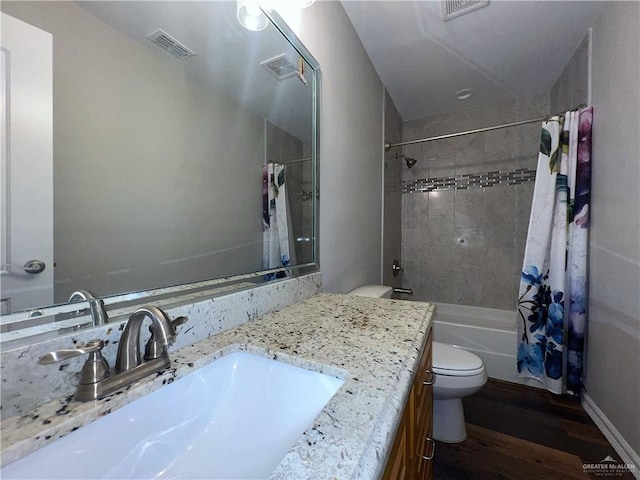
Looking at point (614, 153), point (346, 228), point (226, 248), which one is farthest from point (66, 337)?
point (614, 153)

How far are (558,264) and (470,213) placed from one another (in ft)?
3.67

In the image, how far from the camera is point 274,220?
1092 mm

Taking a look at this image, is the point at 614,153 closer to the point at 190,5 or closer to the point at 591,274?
the point at 591,274

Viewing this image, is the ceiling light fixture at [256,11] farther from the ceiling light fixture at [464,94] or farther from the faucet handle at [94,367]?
the ceiling light fixture at [464,94]

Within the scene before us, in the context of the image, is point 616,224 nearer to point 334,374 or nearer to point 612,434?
point 612,434

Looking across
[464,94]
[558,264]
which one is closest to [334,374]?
[558,264]

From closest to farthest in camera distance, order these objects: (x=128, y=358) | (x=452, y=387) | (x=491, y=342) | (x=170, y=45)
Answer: (x=128, y=358), (x=170, y=45), (x=452, y=387), (x=491, y=342)

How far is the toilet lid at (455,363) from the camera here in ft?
4.28

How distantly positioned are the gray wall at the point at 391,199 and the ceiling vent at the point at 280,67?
4.93ft

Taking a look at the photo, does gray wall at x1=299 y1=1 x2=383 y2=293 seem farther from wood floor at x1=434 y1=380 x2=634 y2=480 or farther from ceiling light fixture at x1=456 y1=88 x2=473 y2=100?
wood floor at x1=434 y1=380 x2=634 y2=480

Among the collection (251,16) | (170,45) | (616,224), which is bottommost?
(616,224)

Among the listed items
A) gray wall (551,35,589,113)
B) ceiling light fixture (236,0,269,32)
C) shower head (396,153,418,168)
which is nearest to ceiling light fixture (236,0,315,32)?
ceiling light fixture (236,0,269,32)

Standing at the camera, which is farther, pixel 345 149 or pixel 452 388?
pixel 345 149

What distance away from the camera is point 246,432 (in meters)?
0.53
